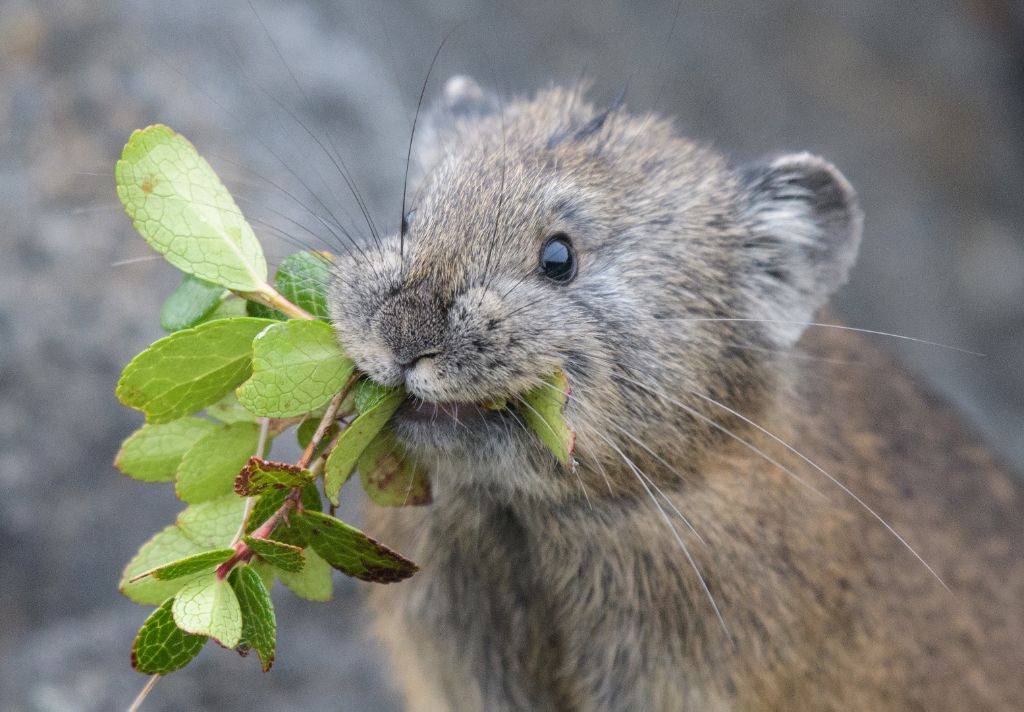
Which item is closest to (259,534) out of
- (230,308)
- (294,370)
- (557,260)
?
(294,370)

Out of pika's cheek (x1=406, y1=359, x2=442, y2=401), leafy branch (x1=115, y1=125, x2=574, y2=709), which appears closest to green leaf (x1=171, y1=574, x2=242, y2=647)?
leafy branch (x1=115, y1=125, x2=574, y2=709)

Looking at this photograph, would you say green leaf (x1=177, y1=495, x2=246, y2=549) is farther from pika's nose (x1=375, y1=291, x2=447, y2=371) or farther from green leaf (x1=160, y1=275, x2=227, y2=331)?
pika's nose (x1=375, y1=291, x2=447, y2=371)

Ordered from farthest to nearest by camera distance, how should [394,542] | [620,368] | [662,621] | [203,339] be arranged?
[394,542]
[662,621]
[620,368]
[203,339]

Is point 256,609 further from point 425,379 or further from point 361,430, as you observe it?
point 425,379

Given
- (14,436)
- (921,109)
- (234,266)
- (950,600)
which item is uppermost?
(921,109)

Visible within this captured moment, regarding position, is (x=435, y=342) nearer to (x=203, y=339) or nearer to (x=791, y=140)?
(x=203, y=339)

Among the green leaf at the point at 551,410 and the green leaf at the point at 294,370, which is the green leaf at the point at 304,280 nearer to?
the green leaf at the point at 294,370

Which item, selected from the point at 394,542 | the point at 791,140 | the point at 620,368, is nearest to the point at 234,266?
the point at 620,368
